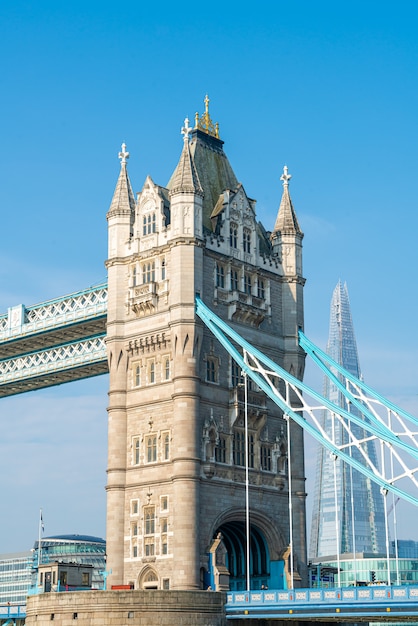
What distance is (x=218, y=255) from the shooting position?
72.2 metres

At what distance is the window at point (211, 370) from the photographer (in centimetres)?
6956

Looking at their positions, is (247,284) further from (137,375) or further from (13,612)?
(13,612)

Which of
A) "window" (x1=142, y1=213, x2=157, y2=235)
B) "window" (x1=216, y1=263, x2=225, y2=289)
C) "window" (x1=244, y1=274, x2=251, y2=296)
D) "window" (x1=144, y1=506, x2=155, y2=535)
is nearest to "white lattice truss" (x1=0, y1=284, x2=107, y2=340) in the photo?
"window" (x1=142, y1=213, x2=157, y2=235)

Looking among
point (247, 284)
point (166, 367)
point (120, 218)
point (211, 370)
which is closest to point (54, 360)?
point (120, 218)

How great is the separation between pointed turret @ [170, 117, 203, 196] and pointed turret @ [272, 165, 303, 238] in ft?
28.7

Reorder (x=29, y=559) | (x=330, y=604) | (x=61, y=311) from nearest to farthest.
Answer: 1. (x=330, y=604)
2. (x=61, y=311)
3. (x=29, y=559)

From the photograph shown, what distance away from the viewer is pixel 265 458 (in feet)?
237

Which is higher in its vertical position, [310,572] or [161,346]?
[161,346]

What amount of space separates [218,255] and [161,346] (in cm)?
731

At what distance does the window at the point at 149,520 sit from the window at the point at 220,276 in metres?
15.2

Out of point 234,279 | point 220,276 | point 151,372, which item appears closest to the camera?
point 151,372

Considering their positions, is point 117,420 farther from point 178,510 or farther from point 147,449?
point 178,510

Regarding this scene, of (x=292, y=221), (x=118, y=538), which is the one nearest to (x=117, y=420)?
(x=118, y=538)

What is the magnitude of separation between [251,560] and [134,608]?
15.3 metres
